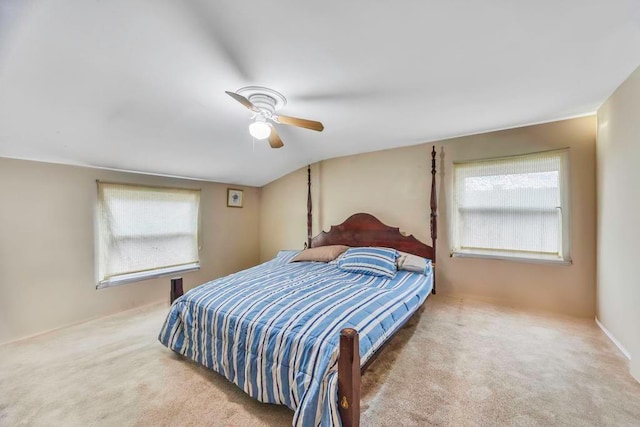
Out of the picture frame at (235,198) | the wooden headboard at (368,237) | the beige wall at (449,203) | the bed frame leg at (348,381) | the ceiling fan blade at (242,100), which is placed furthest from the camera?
the picture frame at (235,198)

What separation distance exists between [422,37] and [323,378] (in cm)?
197

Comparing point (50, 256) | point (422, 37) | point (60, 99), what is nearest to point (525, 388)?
point (422, 37)

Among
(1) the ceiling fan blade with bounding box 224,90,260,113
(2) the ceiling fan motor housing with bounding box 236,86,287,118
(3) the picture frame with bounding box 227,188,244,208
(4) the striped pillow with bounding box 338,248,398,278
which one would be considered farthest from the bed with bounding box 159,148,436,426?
(3) the picture frame with bounding box 227,188,244,208

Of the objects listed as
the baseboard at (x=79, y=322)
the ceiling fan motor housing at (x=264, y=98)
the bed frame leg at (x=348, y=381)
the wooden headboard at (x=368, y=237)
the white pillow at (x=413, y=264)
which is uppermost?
the ceiling fan motor housing at (x=264, y=98)

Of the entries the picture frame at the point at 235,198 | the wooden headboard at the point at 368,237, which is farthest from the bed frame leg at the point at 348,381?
the picture frame at the point at 235,198

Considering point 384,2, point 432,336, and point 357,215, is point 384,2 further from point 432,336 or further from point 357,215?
point 357,215

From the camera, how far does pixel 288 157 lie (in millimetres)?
3984

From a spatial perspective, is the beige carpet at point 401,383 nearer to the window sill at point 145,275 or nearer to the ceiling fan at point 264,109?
the window sill at point 145,275

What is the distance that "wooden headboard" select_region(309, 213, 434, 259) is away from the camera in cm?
349

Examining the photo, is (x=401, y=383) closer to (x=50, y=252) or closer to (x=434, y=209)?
(x=434, y=209)

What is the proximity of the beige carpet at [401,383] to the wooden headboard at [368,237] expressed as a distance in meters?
1.12

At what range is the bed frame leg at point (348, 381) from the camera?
1267mm

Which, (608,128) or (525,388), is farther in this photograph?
(608,128)

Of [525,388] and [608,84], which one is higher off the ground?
[608,84]
